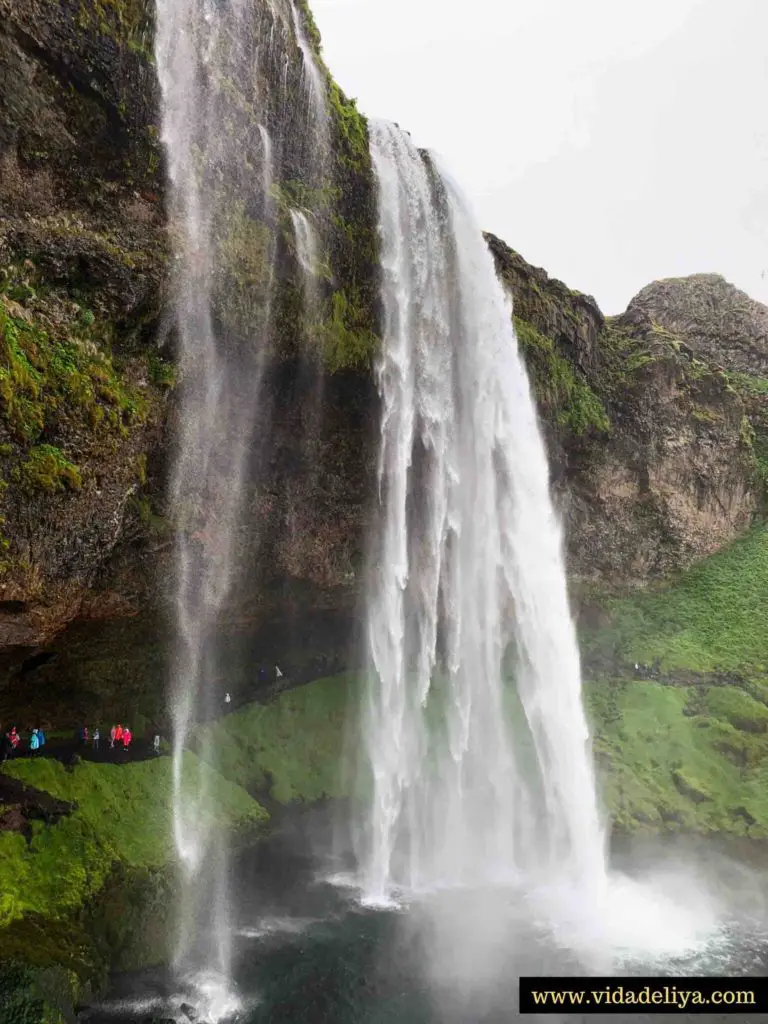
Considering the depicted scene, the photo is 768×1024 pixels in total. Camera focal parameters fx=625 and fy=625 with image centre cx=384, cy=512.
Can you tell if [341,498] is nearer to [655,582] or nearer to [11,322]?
[11,322]

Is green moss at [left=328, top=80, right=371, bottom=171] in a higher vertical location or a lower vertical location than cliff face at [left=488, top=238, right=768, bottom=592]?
higher

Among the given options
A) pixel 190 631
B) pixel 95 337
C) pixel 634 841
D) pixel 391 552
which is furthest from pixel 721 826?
pixel 95 337

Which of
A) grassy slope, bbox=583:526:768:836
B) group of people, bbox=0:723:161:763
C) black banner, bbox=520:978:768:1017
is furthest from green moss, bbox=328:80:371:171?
black banner, bbox=520:978:768:1017

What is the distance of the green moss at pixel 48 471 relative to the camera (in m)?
11.7

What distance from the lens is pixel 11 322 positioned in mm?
11672

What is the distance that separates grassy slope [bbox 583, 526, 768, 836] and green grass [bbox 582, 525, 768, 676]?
0.04m

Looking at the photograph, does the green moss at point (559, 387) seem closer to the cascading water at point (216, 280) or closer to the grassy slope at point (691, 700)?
the grassy slope at point (691, 700)

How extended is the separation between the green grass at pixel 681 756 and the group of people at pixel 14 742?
15.9 meters

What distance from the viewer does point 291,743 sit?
20984mm

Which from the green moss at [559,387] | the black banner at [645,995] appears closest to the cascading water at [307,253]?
the green moss at [559,387]

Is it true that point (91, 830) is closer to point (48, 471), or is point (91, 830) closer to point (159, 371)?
point (48, 471)

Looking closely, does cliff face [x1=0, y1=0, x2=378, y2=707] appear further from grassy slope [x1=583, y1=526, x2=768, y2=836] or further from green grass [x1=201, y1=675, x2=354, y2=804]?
grassy slope [x1=583, y1=526, x2=768, y2=836]

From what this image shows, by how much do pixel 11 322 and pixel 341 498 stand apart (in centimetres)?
1078

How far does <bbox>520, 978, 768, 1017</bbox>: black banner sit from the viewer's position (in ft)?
38.2
